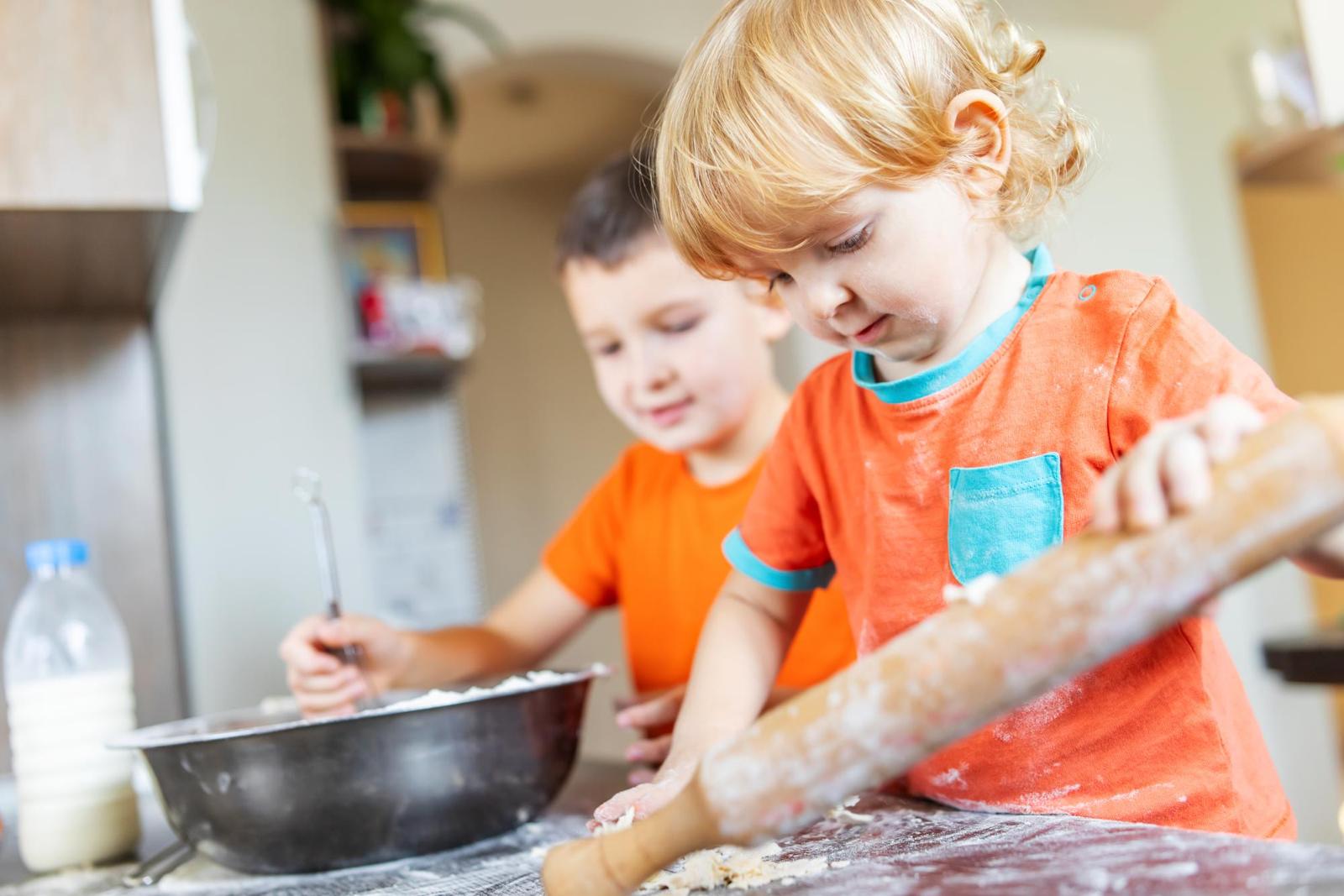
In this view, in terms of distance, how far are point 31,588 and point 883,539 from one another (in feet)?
2.86

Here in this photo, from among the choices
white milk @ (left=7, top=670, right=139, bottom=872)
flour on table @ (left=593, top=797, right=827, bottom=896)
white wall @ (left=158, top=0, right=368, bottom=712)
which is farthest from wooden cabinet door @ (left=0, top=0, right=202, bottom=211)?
white wall @ (left=158, top=0, right=368, bottom=712)

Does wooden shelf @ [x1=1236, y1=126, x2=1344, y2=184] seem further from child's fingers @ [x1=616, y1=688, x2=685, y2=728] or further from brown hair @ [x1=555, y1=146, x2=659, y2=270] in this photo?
child's fingers @ [x1=616, y1=688, x2=685, y2=728]

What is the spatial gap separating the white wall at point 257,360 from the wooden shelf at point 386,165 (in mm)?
183

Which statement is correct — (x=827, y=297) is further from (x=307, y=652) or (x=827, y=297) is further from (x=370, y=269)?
(x=370, y=269)

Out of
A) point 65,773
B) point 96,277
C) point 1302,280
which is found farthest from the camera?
point 1302,280

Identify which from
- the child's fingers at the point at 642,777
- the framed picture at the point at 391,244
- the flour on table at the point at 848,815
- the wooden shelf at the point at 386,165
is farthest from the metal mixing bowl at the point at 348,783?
the wooden shelf at the point at 386,165

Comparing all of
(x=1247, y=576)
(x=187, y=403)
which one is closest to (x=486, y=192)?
(x=187, y=403)

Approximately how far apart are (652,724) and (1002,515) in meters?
0.39

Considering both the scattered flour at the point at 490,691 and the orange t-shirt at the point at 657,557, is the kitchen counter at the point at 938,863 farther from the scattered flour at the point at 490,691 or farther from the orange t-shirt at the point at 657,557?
the orange t-shirt at the point at 657,557

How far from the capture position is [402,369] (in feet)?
8.28

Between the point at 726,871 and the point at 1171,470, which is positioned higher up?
the point at 1171,470

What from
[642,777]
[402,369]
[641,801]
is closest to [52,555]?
[642,777]

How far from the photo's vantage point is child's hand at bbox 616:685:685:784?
0.95 metres

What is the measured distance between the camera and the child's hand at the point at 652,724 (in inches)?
37.4
